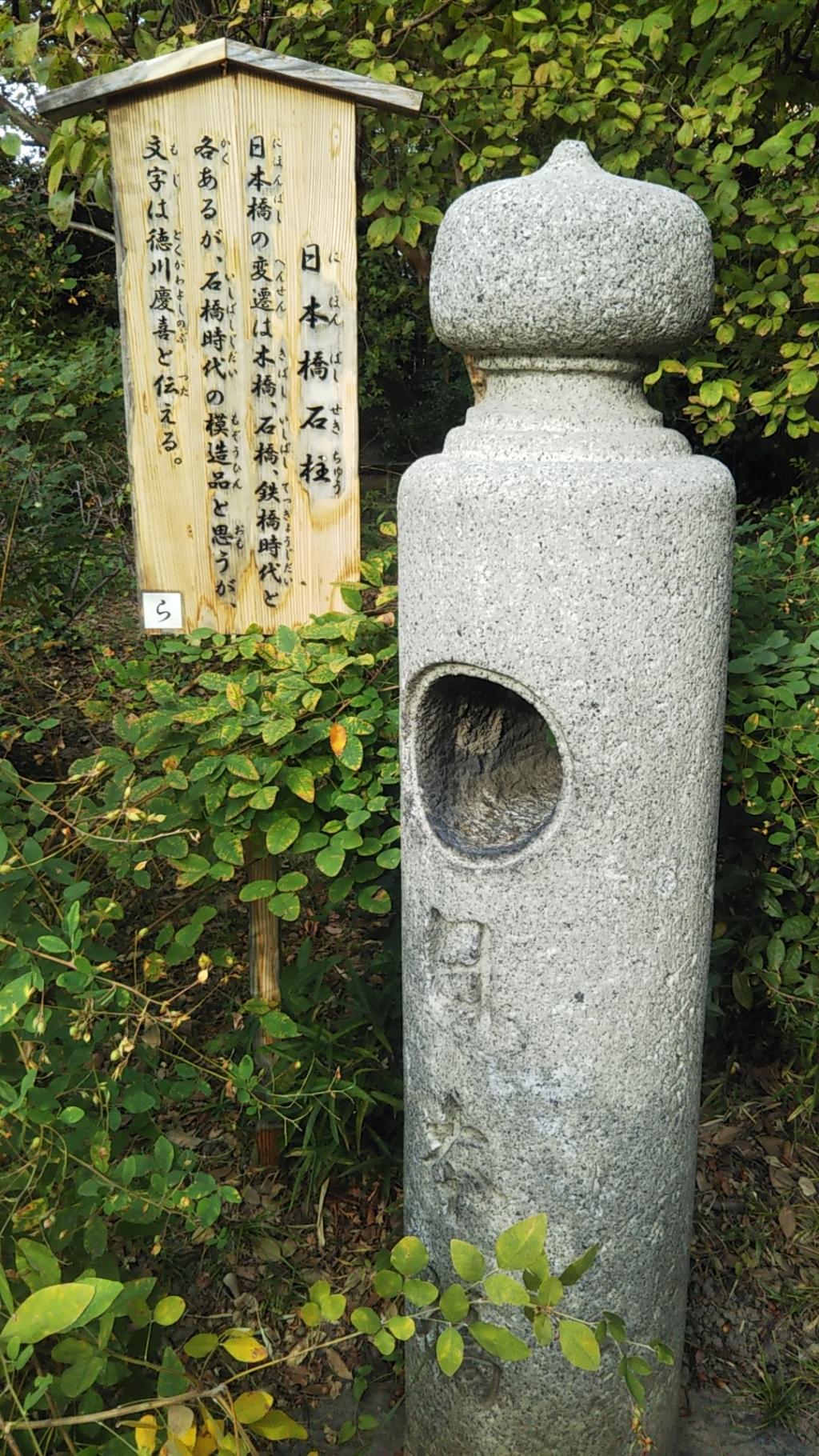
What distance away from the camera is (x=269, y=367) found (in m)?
2.22

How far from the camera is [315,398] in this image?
2.25 m

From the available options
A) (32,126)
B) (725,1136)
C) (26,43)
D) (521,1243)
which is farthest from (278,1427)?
(32,126)

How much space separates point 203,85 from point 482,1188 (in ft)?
7.25

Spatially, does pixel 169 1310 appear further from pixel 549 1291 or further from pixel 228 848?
pixel 228 848

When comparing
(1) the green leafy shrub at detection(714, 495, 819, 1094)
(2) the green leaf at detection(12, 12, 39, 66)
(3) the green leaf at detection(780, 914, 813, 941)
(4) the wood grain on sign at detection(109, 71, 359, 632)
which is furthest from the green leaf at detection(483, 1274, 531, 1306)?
(2) the green leaf at detection(12, 12, 39, 66)

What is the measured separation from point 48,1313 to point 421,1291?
20.1 inches

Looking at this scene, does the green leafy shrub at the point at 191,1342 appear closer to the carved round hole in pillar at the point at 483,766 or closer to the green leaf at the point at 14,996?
the green leaf at the point at 14,996

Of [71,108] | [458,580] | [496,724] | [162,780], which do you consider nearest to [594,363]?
[458,580]

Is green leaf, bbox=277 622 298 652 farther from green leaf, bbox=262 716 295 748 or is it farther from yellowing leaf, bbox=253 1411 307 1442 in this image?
yellowing leaf, bbox=253 1411 307 1442

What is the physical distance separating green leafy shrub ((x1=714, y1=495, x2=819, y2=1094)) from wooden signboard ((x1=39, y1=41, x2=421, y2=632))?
3.26 feet

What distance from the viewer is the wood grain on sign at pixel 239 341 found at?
84.0 inches

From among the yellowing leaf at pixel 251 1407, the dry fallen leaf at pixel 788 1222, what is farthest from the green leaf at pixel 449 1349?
the dry fallen leaf at pixel 788 1222

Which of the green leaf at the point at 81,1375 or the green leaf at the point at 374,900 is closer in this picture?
the green leaf at the point at 81,1375

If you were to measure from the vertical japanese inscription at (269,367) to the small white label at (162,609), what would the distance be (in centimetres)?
20
